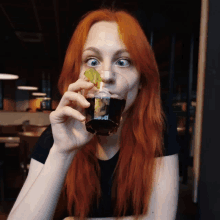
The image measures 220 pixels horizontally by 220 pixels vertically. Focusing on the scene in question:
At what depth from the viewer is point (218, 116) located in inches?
50.5

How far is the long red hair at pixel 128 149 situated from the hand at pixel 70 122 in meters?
0.28

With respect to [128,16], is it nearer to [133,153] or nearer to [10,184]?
[133,153]

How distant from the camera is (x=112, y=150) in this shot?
1.12 metres

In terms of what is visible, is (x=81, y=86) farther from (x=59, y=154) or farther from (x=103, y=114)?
(x=59, y=154)

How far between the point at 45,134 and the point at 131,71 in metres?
0.61

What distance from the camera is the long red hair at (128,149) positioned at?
1022mm

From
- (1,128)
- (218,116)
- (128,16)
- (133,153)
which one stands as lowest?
(1,128)

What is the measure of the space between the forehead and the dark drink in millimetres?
297

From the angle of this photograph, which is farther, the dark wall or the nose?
the dark wall

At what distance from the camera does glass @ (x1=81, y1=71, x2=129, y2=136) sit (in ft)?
2.42

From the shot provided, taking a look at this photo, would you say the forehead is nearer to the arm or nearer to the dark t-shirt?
the dark t-shirt

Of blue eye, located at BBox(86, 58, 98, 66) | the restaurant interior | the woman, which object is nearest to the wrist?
the woman

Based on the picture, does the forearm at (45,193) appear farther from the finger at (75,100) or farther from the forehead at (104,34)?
the forehead at (104,34)

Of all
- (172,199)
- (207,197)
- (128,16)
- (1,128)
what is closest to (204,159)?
(207,197)
